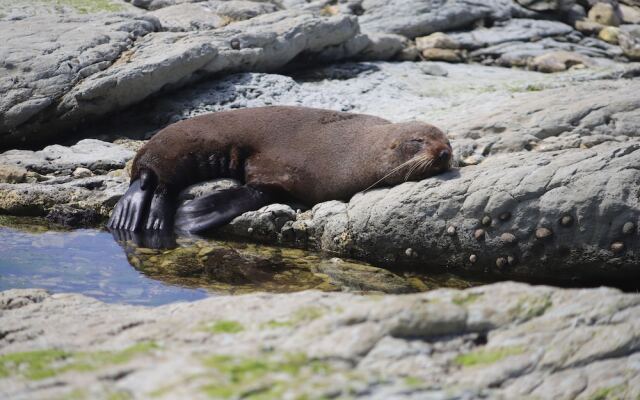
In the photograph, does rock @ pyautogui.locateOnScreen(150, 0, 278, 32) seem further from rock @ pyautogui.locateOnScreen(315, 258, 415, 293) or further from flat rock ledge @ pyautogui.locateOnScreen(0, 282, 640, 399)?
flat rock ledge @ pyautogui.locateOnScreen(0, 282, 640, 399)

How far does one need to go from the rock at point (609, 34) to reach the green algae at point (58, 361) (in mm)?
13231

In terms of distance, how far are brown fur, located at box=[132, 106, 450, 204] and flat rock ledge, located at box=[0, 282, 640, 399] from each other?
4.05m

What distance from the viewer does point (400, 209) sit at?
7004mm

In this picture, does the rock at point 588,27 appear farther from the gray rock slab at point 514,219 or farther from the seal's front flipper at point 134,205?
the seal's front flipper at point 134,205

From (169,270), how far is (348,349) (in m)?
3.59

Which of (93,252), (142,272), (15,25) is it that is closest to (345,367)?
(142,272)

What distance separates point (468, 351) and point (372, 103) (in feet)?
26.2

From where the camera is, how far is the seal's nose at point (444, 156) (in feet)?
23.8

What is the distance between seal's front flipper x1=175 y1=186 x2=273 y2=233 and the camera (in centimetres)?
773

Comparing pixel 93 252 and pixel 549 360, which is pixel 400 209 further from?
pixel 549 360

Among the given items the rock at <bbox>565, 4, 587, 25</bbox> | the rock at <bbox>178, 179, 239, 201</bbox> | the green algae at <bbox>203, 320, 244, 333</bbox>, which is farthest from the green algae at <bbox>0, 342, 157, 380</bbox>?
the rock at <bbox>565, 4, 587, 25</bbox>

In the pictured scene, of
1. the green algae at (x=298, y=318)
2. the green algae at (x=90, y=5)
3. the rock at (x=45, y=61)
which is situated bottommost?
the rock at (x=45, y=61)

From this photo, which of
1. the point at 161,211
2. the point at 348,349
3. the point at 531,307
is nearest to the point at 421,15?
the point at 161,211

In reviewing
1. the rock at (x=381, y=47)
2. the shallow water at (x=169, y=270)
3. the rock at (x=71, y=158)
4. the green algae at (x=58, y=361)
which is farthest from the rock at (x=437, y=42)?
the green algae at (x=58, y=361)
